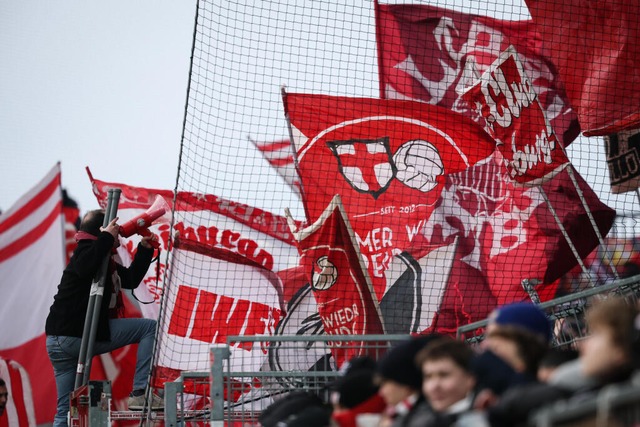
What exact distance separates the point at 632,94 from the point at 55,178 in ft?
22.0

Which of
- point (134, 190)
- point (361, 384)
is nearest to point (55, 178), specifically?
point (134, 190)

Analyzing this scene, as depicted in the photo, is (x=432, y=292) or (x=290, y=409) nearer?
(x=290, y=409)

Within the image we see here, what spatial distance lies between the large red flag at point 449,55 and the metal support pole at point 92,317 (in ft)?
10.1

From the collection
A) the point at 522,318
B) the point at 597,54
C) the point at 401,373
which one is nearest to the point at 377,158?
the point at 597,54

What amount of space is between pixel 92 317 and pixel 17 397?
3.96 meters

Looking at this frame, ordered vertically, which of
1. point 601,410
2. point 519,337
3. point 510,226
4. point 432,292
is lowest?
point 601,410

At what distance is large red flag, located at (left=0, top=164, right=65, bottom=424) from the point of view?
1045 centimetres

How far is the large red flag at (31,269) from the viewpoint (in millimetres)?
10445

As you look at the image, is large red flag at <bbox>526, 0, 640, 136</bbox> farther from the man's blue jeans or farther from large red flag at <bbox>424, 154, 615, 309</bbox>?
the man's blue jeans

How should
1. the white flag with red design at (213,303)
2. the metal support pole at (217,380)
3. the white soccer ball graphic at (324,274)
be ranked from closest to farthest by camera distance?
the metal support pole at (217,380) < the white soccer ball graphic at (324,274) < the white flag with red design at (213,303)

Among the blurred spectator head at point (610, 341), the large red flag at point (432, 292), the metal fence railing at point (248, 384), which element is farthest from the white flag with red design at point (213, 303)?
the blurred spectator head at point (610, 341)

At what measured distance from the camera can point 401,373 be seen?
128 inches

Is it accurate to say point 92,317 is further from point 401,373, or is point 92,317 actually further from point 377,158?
A: point 401,373

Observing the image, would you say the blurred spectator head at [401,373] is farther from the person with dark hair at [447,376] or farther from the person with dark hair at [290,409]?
the person with dark hair at [290,409]
